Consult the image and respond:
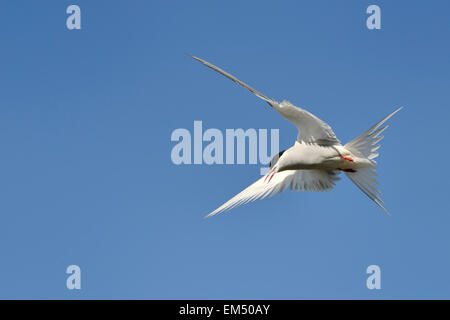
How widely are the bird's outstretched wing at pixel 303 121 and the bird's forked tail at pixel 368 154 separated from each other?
29cm

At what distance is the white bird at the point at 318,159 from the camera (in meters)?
6.88

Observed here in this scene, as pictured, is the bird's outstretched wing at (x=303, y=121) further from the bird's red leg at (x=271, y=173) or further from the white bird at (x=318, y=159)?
the bird's red leg at (x=271, y=173)

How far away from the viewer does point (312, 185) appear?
25.6ft

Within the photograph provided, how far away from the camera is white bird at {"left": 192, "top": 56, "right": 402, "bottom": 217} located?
6875 mm

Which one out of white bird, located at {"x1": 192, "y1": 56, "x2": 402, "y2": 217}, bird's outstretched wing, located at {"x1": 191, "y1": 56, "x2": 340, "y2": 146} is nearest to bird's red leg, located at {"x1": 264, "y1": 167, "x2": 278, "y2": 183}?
white bird, located at {"x1": 192, "y1": 56, "x2": 402, "y2": 217}

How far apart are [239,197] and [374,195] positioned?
1.69 meters

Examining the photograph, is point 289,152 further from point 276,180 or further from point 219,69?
point 219,69

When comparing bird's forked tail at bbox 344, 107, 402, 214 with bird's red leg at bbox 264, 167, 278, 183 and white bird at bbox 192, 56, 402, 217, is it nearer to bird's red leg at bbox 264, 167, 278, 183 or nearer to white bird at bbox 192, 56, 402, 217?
white bird at bbox 192, 56, 402, 217

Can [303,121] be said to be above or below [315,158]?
above

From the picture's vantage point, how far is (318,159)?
7.12 m

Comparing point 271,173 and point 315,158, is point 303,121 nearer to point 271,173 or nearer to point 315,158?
point 315,158

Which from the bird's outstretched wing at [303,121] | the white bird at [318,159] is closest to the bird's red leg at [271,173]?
the white bird at [318,159]

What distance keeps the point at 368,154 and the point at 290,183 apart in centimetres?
110

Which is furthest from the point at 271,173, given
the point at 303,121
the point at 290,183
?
the point at 303,121
